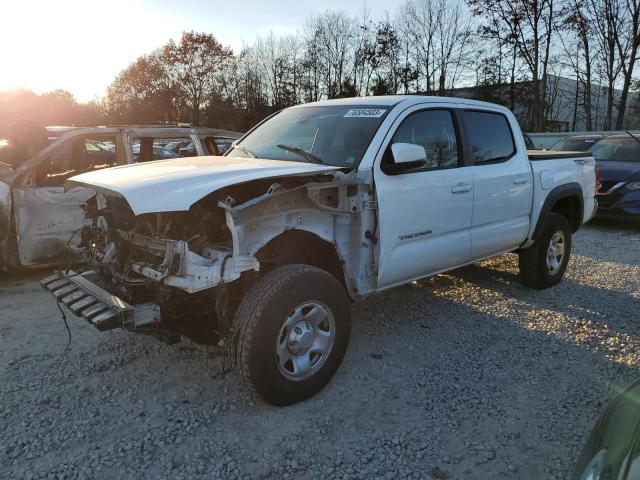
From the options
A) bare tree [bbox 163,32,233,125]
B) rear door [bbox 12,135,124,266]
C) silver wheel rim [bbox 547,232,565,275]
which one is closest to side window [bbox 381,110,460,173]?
silver wheel rim [bbox 547,232,565,275]

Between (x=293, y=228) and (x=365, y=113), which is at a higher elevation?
(x=365, y=113)

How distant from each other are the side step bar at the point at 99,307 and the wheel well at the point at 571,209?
15.2ft

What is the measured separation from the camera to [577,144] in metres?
11.3

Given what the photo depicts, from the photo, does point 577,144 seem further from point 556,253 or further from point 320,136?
point 320,136

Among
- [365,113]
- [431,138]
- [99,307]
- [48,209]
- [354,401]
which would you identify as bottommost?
[354,401]

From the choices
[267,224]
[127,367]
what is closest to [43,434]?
[127,367]

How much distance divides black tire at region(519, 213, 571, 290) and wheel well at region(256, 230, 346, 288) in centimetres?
268

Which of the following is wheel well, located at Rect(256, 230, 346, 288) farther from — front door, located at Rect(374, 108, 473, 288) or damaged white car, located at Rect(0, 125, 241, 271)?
damaged white car, located at Rect(0, 125, 241, 271)

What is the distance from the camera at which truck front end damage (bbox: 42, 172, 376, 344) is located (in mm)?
2766

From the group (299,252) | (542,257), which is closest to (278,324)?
(299,252)

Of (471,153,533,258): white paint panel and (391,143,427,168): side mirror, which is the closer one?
(391,143,427,168): side mirror

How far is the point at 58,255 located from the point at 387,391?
13.5ft

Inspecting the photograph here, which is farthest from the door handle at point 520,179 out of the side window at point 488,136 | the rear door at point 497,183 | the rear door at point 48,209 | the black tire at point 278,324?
the rear door at point 48,209

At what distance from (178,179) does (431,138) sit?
2165 mm
